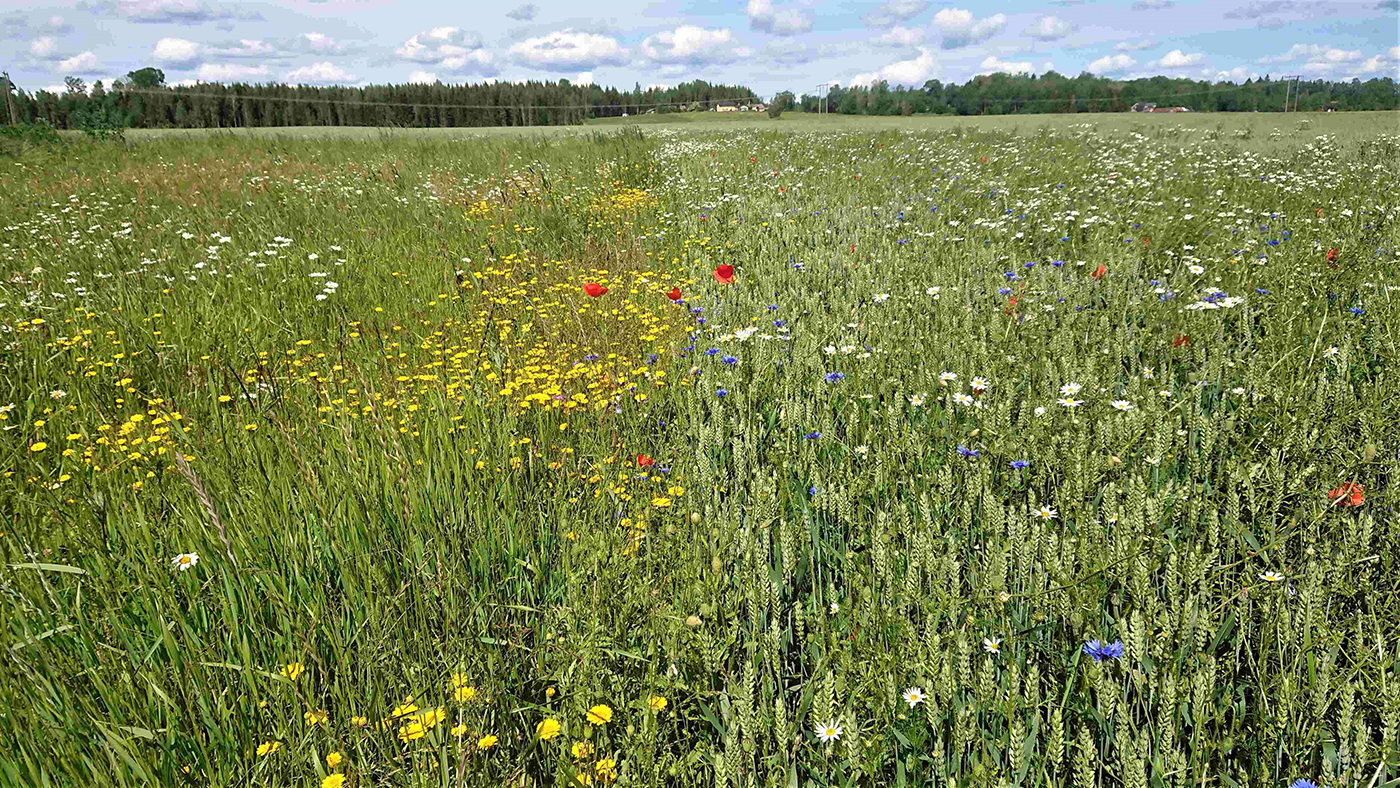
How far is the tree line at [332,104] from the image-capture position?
28.4 m

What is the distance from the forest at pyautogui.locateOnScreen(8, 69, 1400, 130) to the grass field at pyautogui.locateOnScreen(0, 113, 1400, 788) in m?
17.5

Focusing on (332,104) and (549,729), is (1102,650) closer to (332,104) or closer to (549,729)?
(549,729)

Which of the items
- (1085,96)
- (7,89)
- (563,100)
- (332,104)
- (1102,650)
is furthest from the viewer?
(563,100)

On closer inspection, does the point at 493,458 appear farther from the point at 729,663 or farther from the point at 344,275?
the point at 344,275

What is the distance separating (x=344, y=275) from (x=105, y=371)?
5.51ft

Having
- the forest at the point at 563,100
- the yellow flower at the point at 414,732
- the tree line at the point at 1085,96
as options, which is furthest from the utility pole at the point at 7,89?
the tree line at the point at 1085,96

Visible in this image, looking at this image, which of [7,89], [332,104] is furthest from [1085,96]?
[7,89]

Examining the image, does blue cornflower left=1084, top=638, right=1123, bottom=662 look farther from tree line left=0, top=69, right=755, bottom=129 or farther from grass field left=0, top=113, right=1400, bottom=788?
tree line left=0, top=69, right=755, bottom=129

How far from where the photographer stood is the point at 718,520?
6.72 ft

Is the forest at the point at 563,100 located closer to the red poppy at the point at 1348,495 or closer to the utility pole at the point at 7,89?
the utility pole at the point at 7,89

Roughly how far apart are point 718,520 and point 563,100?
61915 mm

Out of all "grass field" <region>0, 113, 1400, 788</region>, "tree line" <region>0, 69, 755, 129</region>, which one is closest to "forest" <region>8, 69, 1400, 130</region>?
"tree line" <region>0, 69, 755, 129</region>

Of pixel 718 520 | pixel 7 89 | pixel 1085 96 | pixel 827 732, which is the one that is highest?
pixel 1085 96

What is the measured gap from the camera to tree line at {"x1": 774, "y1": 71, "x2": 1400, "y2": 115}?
29266mm
